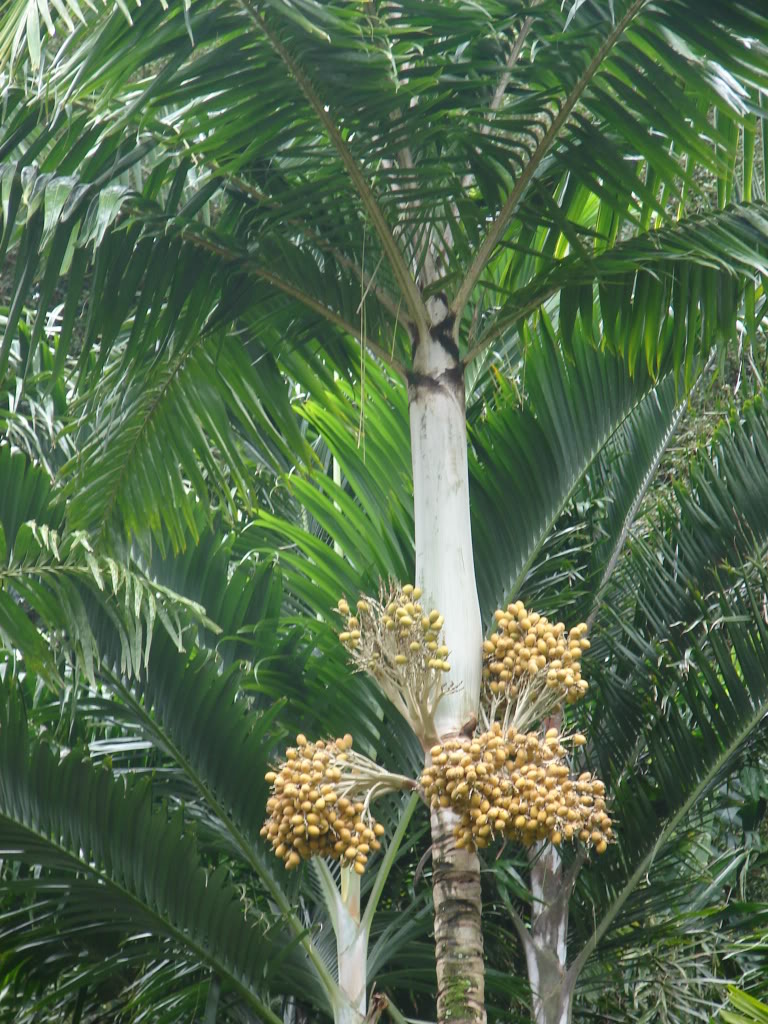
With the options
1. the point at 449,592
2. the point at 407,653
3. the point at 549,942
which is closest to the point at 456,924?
the point at 407,653

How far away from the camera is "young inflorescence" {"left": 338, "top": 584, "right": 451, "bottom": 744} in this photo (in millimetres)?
2418

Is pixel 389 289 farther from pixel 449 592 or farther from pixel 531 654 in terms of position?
pixel 531 654

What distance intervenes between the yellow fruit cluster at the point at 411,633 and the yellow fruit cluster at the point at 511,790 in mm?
169

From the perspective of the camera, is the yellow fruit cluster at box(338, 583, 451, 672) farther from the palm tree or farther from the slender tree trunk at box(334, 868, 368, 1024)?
the slender tree trunk at box(334, 868, 368, 1024)

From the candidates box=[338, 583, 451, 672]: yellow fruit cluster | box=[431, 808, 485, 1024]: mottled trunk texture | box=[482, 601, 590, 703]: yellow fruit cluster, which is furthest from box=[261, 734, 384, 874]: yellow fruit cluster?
box=[482, 601, 590, 703]: yellow fruit cluster

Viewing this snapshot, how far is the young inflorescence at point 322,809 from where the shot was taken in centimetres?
237

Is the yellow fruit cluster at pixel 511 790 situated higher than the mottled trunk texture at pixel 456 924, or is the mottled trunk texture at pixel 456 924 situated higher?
the yellow fruit cluster at pixel 511 790

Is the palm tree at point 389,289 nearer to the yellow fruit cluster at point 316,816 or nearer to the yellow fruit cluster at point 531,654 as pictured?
the yellow fruit cluster at point 531,654

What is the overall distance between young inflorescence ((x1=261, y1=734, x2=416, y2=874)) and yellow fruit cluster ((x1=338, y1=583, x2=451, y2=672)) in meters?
0.21

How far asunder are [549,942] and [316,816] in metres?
2.05

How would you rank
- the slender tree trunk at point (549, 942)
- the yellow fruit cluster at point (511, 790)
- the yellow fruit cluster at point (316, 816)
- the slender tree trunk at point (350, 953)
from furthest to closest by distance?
1. the slender tree trunk at point (549, 942)
2. the slender tree trunk at point (350, 953)
3. the yellow fruit cluster at point (316, 816)
4. the yellow fruit cluster at point (511, 790)

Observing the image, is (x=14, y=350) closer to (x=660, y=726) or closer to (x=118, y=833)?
(x=118, y=833)

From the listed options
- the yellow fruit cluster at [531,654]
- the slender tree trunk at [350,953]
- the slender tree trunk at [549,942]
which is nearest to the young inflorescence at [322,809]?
the yellow fruit cluster at [531,654]

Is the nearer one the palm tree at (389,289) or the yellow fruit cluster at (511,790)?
the yellow fruit cluster at (511,790)
